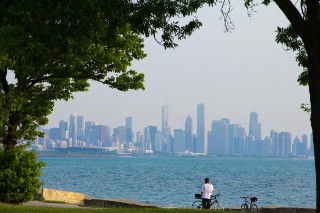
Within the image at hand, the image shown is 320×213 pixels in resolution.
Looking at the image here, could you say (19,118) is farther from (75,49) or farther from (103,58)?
(75,49)

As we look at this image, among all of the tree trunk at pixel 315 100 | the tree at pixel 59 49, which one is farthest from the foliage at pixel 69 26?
the tree trunk at pixel 315 100

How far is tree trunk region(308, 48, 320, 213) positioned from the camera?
18281 mm

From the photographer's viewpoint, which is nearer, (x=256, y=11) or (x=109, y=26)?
(x=109, y=26)

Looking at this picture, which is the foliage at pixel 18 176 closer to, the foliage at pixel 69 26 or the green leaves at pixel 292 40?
the foliage at pixel 69 26

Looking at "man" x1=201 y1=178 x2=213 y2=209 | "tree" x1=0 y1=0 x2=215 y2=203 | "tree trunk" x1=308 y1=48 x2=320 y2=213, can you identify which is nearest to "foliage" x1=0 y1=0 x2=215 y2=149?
"tree" x1=0 y1=0 x2=215 y2=203

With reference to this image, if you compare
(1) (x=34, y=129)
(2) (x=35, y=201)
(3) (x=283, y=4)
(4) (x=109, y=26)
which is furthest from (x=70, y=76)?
(3) (x=283, y=4)

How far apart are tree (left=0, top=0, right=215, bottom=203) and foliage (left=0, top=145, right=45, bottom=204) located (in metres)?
0.05

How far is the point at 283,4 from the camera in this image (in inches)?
739

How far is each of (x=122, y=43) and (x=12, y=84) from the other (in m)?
5.73

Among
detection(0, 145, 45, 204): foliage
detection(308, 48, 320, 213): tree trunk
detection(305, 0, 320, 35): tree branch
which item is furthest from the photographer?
detection(0, 145, 45, 204): foliage

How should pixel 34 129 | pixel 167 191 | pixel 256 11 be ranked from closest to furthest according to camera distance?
pixel 256 11, pixel 34 129, pixel 167 191

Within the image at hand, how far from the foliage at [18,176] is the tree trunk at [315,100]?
1606 cm

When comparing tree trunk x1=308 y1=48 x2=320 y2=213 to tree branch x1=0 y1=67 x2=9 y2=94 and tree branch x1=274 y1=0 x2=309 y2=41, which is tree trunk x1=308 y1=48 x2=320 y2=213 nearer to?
tree branch x1=274 y1=0 x2=309 y2=41

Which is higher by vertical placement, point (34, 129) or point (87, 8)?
point (87, 8)
